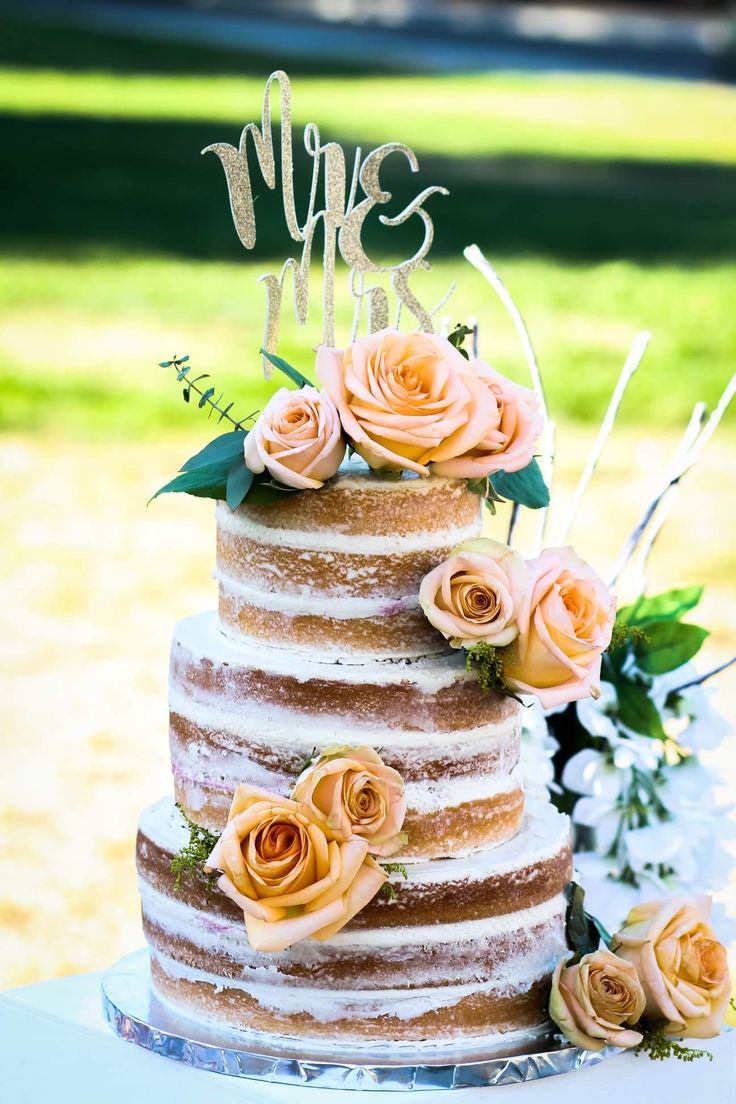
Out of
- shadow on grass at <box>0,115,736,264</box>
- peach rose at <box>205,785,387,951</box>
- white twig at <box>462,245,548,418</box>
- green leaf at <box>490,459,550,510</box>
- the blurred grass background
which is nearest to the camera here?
peach rose at <box>205,785,387,951</box>

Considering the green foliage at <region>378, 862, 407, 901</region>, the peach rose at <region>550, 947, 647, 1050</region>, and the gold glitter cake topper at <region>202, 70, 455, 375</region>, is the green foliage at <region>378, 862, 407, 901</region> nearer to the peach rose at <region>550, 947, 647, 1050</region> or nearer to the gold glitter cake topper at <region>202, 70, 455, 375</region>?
the peach rose at <region>550, 947, 647, 1050</region>

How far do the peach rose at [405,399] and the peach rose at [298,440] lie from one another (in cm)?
2

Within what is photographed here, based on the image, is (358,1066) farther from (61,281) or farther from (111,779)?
(61,281)

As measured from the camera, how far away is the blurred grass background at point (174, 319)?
5.18 meters

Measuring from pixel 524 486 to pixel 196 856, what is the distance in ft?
1.94

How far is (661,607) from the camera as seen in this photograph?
8.95 ft

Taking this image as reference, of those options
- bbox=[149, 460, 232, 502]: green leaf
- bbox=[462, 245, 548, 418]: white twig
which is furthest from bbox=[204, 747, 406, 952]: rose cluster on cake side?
bbox=[462, 245, 548, 418]: white twig

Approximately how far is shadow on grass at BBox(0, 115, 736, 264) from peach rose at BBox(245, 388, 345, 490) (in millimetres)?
9825

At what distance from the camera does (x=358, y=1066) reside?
6.18 feet

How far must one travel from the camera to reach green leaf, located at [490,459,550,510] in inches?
81.0

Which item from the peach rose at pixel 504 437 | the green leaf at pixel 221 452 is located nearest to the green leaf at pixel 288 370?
the green leaf at pixel 221 452

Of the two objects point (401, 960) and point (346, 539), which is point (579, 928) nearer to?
point (401, 960)

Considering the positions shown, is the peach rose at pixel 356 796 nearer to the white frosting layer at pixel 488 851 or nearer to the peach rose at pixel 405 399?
the white frosting layer at pixel 488 851

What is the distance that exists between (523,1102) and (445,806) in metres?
0.34
